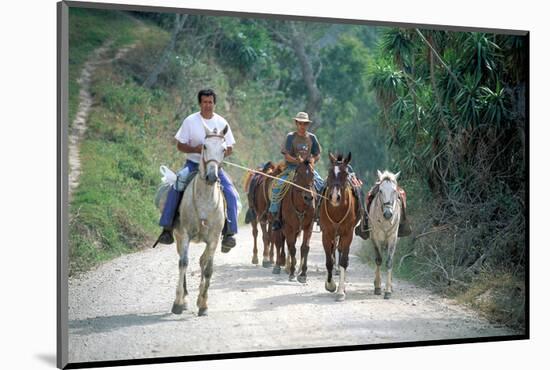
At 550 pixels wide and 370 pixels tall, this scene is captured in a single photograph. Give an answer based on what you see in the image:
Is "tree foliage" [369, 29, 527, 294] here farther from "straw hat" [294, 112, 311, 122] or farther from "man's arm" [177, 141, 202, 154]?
"man's arm" [177, 141, 202, 154]

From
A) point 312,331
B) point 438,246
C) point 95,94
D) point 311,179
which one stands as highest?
point 95,94

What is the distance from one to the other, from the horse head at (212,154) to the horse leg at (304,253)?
6.44 ft

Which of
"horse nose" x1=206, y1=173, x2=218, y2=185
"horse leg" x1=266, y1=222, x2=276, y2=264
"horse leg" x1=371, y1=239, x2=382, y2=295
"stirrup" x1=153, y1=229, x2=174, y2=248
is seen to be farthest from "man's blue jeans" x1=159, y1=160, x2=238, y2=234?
"horse leg" x1=371, y1=239, x2=382, y2=295

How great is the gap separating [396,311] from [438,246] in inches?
40.2

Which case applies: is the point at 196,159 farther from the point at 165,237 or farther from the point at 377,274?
the point at 377,274

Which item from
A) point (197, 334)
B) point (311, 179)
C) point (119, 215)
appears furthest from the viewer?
point (311, 179)

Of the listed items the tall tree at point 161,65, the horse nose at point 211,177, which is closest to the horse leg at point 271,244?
the horse nose at point 211,177

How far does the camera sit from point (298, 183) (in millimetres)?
9648

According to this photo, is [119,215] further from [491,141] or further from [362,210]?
[491,141]

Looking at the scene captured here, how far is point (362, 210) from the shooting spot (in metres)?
9.63

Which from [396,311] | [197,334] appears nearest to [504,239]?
[396,311]

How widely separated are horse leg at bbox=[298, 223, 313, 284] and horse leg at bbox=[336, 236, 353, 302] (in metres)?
0.41

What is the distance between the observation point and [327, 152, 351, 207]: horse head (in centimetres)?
878

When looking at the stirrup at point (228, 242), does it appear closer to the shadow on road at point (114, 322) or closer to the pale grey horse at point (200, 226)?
the pale grey horse at point (200, 226)
